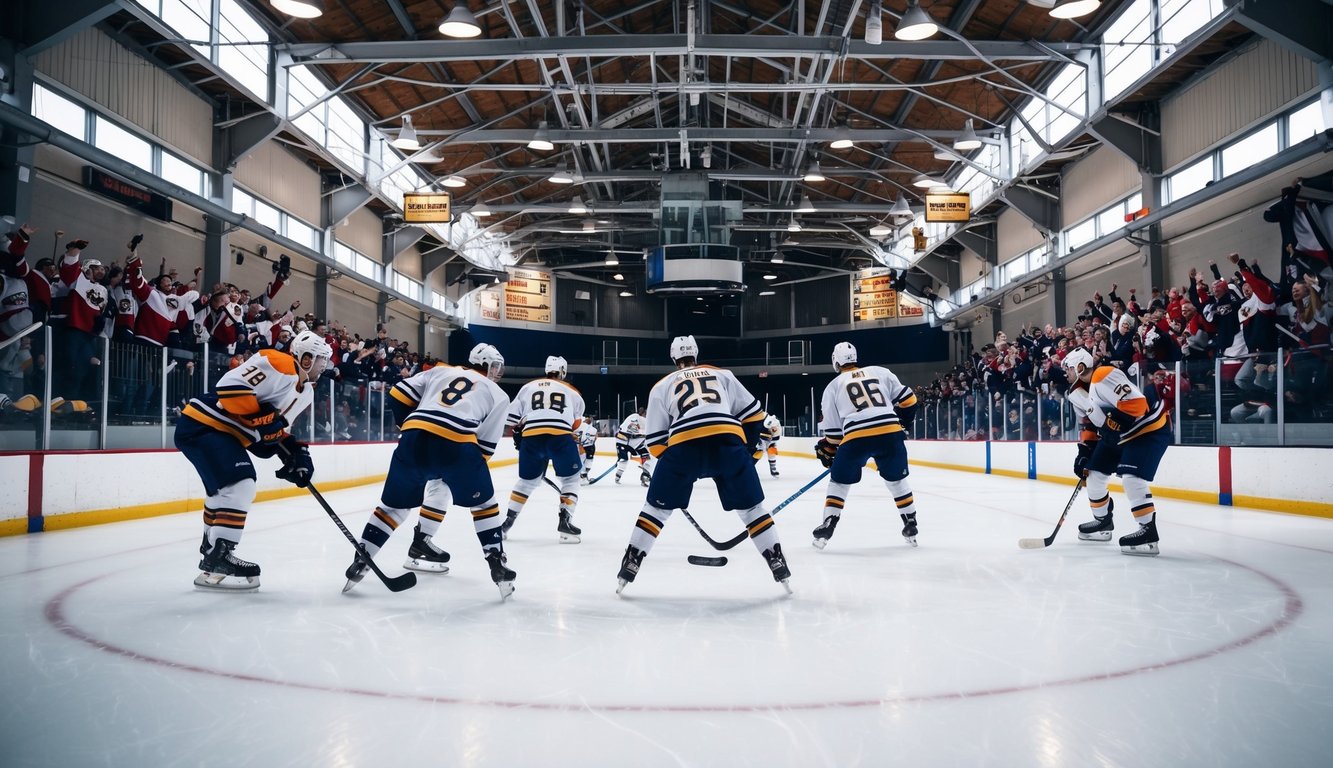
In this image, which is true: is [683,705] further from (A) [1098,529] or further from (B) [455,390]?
(A) [1098,529]

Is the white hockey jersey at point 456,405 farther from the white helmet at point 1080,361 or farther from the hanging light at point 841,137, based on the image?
the hanging light at point 841,137

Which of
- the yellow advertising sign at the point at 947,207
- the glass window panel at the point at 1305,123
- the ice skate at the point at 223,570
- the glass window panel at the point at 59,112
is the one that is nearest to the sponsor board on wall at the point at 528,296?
the yellow advertising sign at the point at 947,207

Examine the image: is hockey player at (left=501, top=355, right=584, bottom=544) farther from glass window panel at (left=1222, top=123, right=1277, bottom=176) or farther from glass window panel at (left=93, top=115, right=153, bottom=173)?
glass window panel at (left=1222, top=123, right=1277, bottom=176)

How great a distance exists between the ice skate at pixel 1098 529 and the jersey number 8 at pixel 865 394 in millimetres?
1545

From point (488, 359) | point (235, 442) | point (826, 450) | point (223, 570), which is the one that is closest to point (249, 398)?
point (235, 442)

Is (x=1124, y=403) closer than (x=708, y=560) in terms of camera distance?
No

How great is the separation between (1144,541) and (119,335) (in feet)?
29.7

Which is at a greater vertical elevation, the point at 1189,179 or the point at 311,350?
the point at 1189,179

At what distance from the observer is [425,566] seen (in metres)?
4.76

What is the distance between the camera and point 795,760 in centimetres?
196

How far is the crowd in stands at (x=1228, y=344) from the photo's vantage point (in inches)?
312

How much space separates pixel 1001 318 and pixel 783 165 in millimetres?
7359

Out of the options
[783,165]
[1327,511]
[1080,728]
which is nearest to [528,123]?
[783,165]

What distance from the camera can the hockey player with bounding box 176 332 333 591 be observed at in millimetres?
4059
